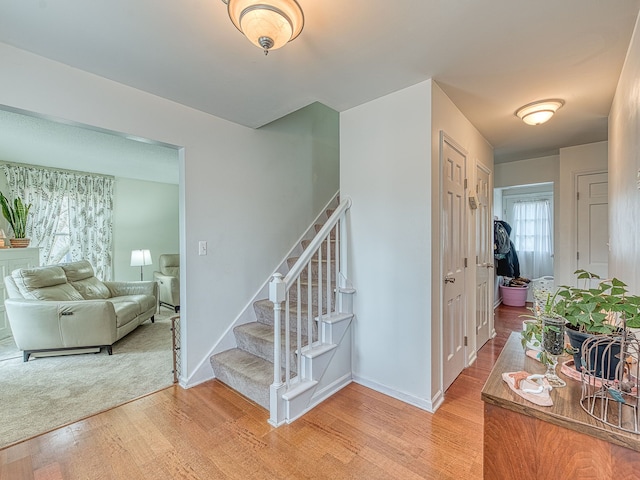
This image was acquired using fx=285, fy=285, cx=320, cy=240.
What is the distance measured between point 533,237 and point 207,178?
6103 mm

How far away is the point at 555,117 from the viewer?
271 centimetres

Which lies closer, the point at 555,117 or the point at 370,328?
the point at 370,328

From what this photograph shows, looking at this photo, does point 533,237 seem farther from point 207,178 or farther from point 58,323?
point 58,323

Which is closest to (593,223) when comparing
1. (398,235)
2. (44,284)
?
(398,235)

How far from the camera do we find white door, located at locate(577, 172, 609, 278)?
10.9ft

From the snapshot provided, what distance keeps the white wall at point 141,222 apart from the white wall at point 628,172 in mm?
6373

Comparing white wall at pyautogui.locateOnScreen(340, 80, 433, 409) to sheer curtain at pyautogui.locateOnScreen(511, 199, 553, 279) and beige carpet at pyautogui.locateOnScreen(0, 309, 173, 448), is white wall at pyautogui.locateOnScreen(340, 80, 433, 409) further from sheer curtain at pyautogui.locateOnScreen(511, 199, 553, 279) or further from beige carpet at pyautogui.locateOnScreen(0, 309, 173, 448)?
sheer curtain at pyautogui.locateOnScreen(511, 199, 553, 279)

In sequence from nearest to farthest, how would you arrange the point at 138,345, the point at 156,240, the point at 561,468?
the point at 561,468 < the point at 138,345 < the point at 156,240

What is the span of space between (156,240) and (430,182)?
5468mm

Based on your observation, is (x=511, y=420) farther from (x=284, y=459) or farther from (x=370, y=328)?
(x=370, y=328)

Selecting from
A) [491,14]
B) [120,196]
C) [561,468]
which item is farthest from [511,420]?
[120,196]

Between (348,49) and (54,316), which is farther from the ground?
(348,49)

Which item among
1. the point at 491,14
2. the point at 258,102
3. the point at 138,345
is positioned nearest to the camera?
the point at 491,14

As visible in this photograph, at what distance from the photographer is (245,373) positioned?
2230mm
